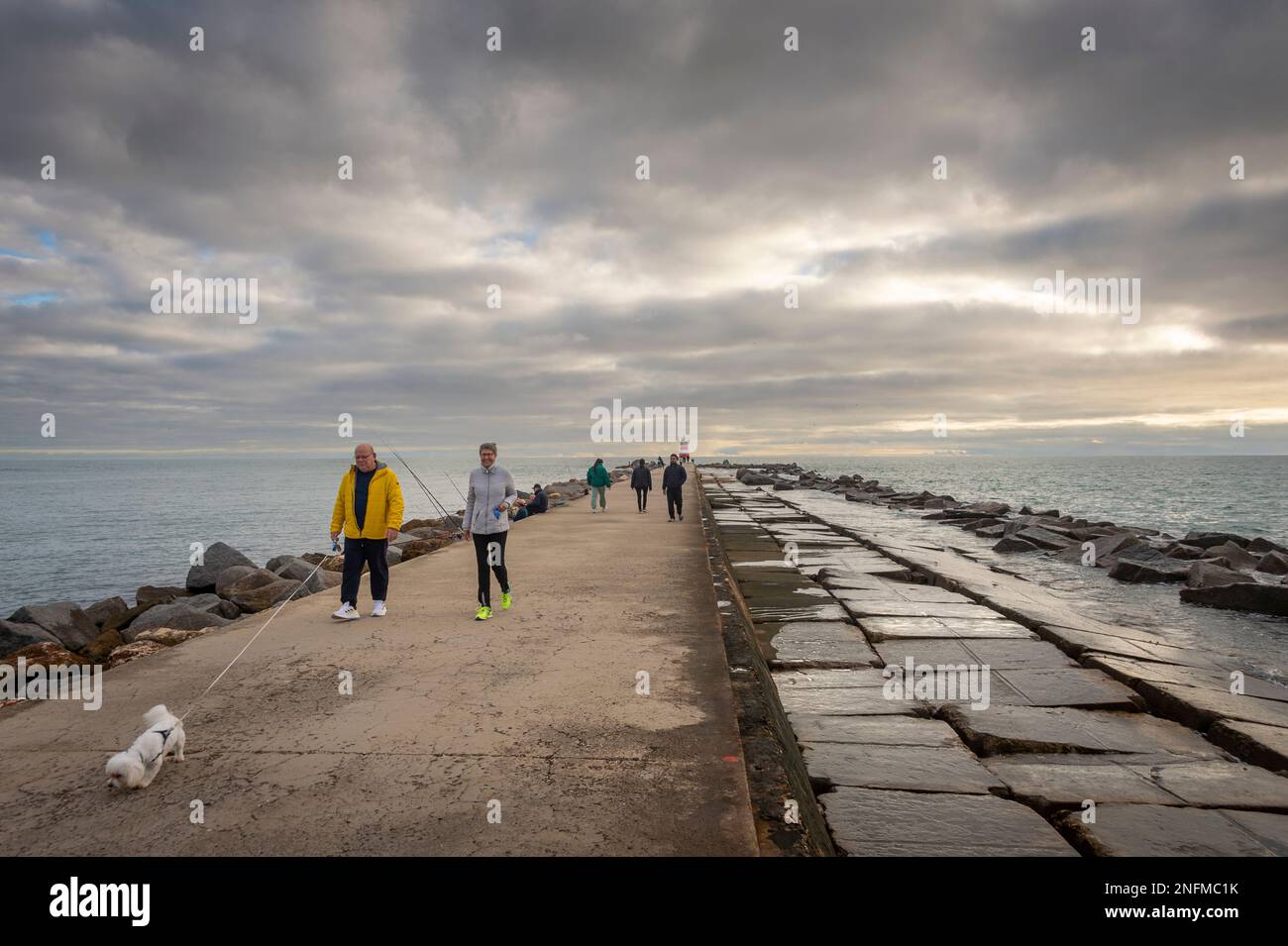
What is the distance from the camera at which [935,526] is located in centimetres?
2348

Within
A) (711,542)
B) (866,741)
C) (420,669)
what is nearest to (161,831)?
(420,669)

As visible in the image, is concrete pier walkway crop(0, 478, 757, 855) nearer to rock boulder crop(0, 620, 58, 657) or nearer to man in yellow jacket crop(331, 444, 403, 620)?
man in yellow jacket crop(331, 444, 403, 620)

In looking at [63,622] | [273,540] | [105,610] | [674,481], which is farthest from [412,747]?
[273,540]

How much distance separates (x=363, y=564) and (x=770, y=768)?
16.0 ft

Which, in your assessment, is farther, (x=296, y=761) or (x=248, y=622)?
(x=248, y=622)

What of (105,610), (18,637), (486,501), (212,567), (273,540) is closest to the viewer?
(486,501)

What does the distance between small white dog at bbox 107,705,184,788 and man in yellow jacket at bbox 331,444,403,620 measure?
328cm

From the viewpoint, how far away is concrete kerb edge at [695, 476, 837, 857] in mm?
2734

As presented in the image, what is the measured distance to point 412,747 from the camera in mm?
3613

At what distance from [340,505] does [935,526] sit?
812 inches

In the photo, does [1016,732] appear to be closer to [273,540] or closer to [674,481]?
[674,481]
